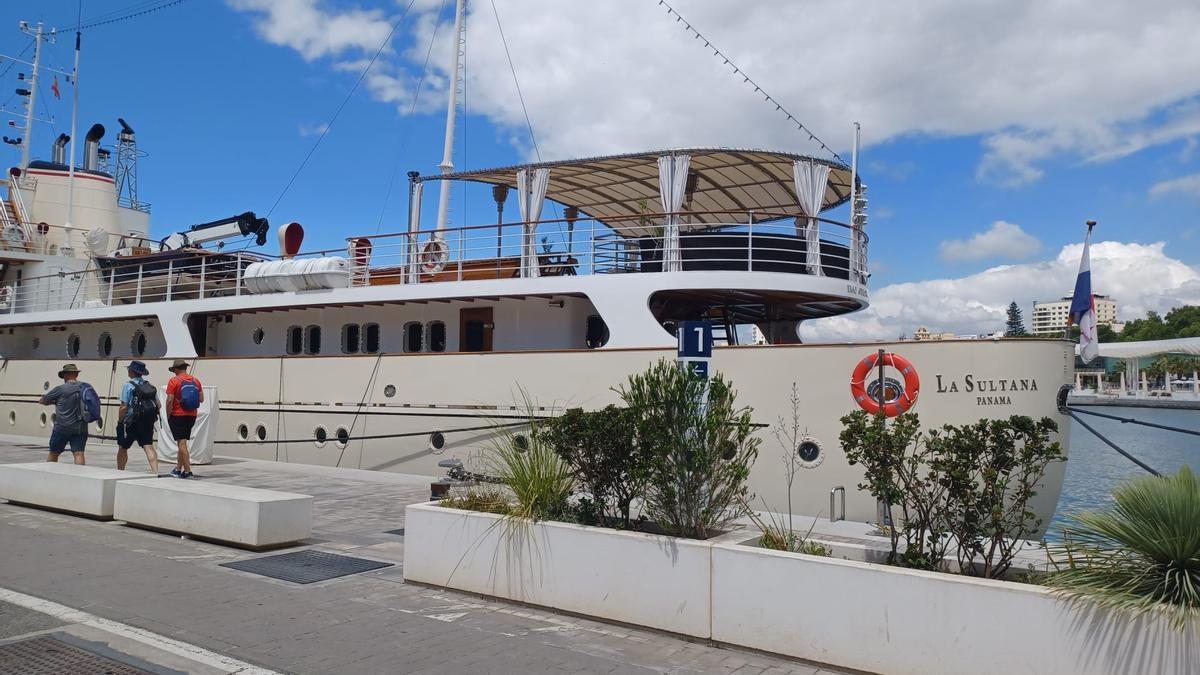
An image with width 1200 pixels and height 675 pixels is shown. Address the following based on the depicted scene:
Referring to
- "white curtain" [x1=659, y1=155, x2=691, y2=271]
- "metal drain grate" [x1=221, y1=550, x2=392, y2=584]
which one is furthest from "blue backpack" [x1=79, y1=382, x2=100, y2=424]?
"white curtain" [x1=659, y1=155, x2=691, y2=271]

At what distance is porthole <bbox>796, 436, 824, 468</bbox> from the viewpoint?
9.77 meters

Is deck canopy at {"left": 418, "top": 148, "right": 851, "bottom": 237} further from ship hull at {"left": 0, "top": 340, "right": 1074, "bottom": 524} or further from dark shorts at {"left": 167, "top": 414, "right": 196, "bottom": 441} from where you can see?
dark shorts at {"left": 167, "top": 414, "right": 196, "bottom": 441}

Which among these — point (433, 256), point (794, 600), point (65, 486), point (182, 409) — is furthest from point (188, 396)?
point (794, 600)

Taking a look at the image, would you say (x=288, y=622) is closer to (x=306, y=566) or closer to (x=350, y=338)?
(x=306, y=566)

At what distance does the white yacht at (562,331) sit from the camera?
962 centimetres

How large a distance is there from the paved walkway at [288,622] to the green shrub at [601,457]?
3.03 ft

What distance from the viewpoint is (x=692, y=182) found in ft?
50.3

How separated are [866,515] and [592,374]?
4154mm

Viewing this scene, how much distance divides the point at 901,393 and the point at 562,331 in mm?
5848

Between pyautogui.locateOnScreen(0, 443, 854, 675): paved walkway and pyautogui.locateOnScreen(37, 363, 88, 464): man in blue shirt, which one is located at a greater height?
pyautogui.locateOnScreen(37, 363, 88, 464): man in blue shirt

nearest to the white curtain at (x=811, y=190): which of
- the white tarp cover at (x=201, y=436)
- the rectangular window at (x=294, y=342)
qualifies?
the rectangular window at (x=294, y=342)

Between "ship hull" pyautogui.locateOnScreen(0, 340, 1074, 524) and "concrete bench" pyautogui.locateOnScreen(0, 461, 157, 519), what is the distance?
14.4 feet

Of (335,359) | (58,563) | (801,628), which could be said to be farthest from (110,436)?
(801,628)

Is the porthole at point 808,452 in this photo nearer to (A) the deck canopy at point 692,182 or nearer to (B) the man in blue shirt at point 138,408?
(A) the deck canopy at point 692,182
